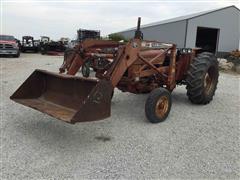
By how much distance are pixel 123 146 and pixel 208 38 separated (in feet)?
80.2

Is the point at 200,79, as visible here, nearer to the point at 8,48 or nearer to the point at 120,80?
the point at 120,80

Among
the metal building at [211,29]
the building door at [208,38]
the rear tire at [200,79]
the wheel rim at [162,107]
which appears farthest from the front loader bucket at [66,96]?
the building door at [208,38]

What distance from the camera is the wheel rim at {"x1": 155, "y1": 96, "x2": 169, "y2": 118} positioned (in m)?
5.55

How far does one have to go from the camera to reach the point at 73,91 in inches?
208

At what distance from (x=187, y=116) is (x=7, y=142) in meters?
3.39

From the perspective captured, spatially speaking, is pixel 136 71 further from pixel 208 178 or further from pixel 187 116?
pixel 208 178

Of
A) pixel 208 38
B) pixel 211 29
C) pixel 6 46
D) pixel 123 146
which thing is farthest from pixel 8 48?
pixel 123 146

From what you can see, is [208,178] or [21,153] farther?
[21,153]

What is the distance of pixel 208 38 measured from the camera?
88.8 ft

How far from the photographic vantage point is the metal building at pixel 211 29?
946 inches

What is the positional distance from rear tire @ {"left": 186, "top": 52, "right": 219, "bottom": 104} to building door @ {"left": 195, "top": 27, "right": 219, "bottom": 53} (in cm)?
1901

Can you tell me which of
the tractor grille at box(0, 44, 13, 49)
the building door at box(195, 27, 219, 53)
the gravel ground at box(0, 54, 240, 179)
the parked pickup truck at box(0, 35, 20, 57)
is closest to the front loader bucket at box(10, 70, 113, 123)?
the gravel ground at box(0, 54, 240, 179)

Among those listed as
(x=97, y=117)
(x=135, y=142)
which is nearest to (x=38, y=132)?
(x=97, y=117)

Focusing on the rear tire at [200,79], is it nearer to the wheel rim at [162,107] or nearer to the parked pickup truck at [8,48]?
the wheel rim at [162,107]
